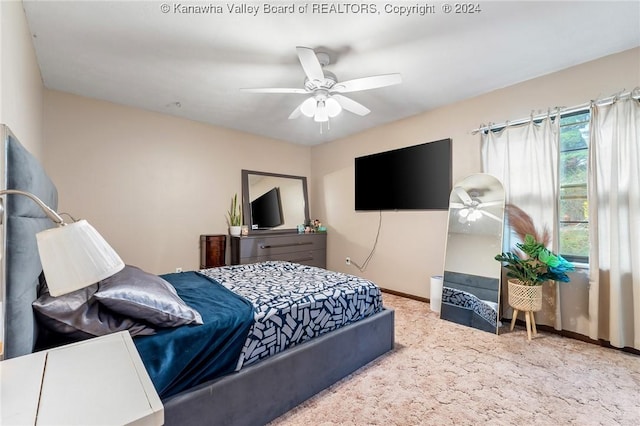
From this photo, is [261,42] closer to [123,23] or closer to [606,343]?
[123,23]

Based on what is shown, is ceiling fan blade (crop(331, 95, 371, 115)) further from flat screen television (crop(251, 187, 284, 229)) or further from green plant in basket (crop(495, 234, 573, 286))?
flat screen television (crop(251, 187, 284, 229))

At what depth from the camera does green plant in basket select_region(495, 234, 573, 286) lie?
235cm

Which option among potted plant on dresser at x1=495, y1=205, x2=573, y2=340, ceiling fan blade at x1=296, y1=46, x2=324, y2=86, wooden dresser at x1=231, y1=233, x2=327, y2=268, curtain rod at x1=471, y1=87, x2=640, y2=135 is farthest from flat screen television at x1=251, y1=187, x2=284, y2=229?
potted plant on dresser at x1=495, y1=205, x2=573, y2=340

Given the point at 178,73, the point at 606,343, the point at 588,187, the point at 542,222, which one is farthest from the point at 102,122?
the point at 606,343

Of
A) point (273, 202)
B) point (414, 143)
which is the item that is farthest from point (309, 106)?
point (273, 202)

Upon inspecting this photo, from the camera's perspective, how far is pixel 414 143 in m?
3.69

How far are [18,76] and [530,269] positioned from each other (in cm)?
402

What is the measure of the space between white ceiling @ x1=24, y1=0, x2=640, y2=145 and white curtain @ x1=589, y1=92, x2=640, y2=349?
637mm

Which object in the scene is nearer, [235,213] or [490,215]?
[490,215]

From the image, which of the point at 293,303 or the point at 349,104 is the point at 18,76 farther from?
the point at 349,104

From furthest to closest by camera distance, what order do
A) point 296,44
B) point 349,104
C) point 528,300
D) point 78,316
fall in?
point 349,104 → point 528,300 → point 296,44 → point 78,316

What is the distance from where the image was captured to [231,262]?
4004 mm

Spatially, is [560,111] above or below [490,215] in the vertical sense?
above

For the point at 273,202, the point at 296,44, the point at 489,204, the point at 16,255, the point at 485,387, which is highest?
the point at 296,44
